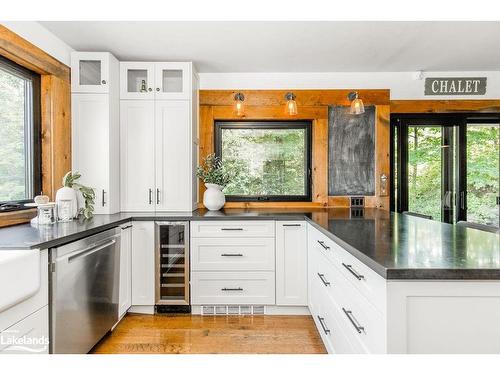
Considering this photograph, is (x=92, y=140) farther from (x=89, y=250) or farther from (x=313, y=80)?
(x=313, y=80)

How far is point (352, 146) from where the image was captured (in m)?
3.55

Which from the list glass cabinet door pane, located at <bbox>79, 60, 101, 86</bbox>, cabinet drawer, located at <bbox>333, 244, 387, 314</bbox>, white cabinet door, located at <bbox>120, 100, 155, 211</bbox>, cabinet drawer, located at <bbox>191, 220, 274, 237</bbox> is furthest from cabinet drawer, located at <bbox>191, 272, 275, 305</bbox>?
glass cabinet door pane, located at <bbox>79, 60, 101, 86</bbox>

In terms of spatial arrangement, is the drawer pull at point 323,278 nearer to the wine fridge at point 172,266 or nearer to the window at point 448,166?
the wine fridge at point 172,266

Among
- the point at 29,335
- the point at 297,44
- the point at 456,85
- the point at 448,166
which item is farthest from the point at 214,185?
the point at 456,85

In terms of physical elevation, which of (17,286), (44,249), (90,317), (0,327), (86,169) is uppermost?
(86,169)

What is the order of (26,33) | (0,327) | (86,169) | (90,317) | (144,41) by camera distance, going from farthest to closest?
(86,169) < (144,41) < (26,33) < (90,317) < (0,327)

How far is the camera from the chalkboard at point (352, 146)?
3.55 metres

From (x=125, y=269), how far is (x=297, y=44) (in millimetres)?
2412
